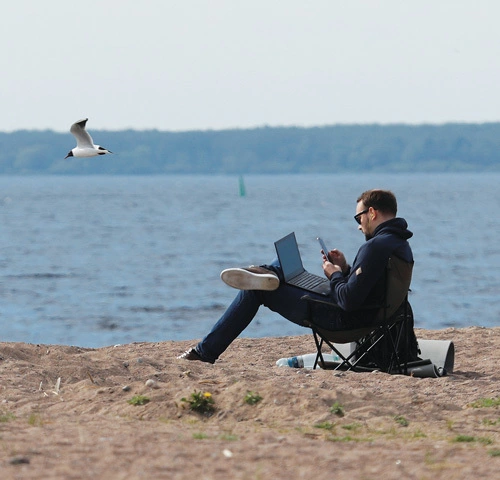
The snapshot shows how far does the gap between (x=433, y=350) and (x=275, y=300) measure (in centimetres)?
138

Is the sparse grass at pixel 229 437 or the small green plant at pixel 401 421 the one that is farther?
the small green plant at pixel 401 421

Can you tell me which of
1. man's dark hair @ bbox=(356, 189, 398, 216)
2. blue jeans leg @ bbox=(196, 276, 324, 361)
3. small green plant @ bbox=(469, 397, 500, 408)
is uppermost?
man's dark hair @ bbox=(356, 189, 398, 216)

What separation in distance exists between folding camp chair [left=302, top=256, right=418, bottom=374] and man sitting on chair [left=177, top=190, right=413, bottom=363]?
47 millimetres

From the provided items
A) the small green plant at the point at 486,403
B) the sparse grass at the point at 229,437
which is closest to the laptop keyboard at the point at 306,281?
the small green plant at the point at 486,403

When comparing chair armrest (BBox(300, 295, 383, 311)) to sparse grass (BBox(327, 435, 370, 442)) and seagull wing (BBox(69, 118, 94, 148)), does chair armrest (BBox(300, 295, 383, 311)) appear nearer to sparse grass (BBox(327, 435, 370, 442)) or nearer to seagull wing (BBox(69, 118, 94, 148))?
sparse grass (BBox(327, 435, 370, 442))

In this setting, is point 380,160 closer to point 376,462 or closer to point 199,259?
point 199,259

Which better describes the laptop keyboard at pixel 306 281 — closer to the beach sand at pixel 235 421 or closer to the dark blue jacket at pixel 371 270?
the dark blue jacket at pixel 371 270

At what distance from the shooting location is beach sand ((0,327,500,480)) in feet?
15.4

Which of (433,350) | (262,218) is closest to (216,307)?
(433,350)

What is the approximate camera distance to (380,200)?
7680 millimetres

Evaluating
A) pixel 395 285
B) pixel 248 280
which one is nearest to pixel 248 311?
pixel 248 280

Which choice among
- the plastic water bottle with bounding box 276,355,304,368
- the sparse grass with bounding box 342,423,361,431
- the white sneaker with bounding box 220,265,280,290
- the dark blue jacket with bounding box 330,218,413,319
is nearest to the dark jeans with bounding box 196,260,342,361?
the white sneaker with bounding box 220,265,280,290

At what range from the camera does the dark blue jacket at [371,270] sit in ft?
24.4

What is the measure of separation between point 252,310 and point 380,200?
1176 mm
